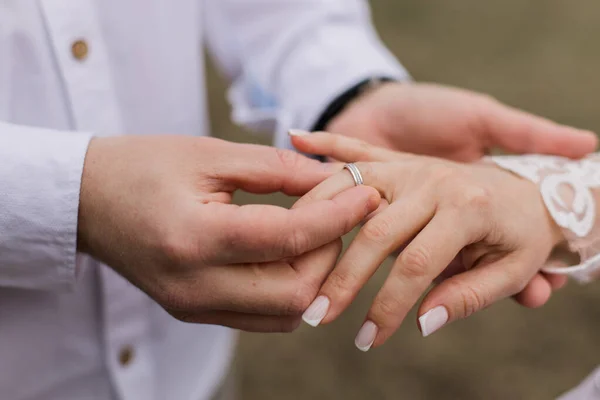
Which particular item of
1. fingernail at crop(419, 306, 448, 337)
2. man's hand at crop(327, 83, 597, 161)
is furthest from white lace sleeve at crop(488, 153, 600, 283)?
fingernail at crop(419, 306, 448, 337)

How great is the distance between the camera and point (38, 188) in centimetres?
65

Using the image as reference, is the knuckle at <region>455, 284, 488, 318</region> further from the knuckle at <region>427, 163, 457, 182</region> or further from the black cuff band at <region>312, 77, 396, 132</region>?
the black cuff band at <region>312, 77, 396, 132</region>

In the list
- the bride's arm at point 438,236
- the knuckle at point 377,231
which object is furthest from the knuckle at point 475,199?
the knuckle at point 377,231

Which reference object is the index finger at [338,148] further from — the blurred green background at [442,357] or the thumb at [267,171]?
the blurred green background at [442,357]

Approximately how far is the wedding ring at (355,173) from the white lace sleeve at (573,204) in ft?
0.83

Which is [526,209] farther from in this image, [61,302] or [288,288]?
[61,302]

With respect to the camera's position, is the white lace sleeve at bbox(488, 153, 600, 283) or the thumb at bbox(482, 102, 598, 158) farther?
the thumb at bbox(482, 102, 598, 158)

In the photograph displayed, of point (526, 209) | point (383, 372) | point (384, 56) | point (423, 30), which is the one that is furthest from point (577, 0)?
point (526, 209)

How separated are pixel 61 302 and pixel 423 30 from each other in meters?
3.07

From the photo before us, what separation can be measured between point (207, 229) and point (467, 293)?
333mm

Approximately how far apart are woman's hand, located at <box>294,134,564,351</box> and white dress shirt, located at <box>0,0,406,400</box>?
271 mm

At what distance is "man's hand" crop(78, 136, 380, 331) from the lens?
2.02 feet

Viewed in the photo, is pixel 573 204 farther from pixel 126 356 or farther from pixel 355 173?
pixel 126 356

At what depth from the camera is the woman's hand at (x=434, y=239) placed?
2.32 feet
